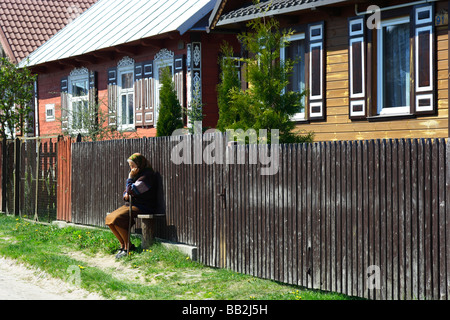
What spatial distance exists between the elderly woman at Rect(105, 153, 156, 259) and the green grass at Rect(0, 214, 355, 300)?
416 millimetres

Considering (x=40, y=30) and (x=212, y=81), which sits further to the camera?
(x=40, y=30)

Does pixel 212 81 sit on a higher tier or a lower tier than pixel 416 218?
higher

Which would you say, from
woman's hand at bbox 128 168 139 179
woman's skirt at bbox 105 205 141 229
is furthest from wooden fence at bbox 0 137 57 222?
woman's skirt at bbox 105 205 141 229

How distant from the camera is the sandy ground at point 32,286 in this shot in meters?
9.24

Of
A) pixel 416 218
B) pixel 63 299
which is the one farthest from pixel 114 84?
pixel 416 218

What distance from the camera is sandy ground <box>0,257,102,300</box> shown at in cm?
924

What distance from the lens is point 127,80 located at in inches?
874

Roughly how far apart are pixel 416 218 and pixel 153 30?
13.3 metres

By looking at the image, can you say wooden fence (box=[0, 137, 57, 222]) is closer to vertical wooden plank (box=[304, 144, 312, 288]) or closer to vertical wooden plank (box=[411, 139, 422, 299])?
vertical wooden plank (box=[304, 144, 312, 288])

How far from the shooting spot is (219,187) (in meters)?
10.6

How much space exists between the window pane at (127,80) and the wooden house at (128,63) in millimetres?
22

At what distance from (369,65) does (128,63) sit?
412 inches

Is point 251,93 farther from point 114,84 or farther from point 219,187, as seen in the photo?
point 114,84

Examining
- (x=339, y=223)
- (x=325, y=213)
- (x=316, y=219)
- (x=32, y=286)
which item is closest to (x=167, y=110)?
(x=32, y=286)
